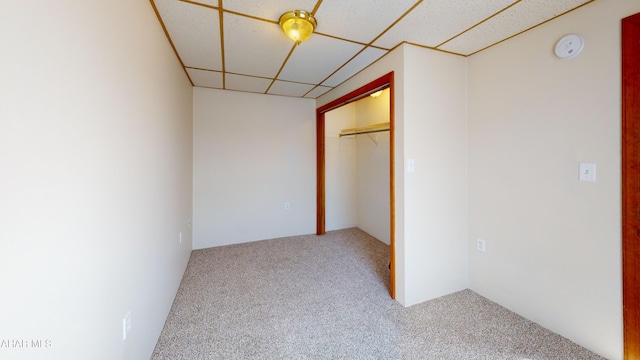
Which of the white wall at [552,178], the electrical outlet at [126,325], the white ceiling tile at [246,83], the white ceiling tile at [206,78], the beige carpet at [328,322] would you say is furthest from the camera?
the white ceiling tile at [246,83]

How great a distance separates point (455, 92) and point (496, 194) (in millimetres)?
996

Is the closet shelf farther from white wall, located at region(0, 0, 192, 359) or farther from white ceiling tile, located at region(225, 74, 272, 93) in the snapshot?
white wall, located at region(0, 0, 192, 359)

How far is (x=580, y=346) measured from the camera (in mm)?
1626

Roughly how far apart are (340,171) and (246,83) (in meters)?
2.14

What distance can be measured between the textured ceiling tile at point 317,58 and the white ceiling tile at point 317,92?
362 millimetres

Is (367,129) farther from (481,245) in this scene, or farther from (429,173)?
(481,245)

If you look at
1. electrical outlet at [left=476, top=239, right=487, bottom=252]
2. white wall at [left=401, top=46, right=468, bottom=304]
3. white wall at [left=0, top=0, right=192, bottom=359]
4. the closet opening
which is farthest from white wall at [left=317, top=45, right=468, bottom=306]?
white wall at [left=0, top=0, right=192, bottom=359]

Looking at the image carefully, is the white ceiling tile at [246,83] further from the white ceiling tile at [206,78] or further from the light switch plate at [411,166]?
the light switch plate at [411,166]

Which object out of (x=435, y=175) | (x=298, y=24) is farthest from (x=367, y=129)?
(x=298, y=24)

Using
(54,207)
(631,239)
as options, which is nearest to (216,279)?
(54,207)

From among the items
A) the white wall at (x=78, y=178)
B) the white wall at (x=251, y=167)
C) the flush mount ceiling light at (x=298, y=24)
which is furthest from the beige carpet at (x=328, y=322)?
the flush mount ceiling light at (x=298, y=24)

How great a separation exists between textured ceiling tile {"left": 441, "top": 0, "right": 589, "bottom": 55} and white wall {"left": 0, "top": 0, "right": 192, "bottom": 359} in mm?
2299

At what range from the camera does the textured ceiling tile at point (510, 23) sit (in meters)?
1.57

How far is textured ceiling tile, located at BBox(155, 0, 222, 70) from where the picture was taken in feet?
5.35
